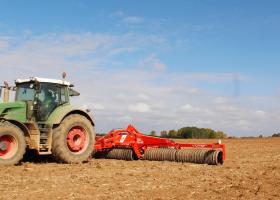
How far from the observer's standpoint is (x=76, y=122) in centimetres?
1175

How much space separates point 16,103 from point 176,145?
4990 millimetres

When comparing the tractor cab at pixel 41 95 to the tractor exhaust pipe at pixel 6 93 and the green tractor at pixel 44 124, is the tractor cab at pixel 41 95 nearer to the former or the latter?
the green tractor at pixel 44 124

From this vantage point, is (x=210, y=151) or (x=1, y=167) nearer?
(x=1, y=167)

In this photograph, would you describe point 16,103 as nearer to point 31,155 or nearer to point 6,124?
point 6,124

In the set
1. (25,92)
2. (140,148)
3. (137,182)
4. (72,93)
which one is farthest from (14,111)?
(137,182)

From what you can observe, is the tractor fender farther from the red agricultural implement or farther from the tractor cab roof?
the red agricultural implement

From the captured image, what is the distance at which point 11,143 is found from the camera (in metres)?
10.4

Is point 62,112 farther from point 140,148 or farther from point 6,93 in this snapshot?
point 140,148

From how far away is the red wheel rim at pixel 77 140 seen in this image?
11695 mm

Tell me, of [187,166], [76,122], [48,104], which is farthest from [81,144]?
[187,166]

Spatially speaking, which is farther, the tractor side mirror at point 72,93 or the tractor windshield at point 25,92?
the tractor side mirror at point 72,93

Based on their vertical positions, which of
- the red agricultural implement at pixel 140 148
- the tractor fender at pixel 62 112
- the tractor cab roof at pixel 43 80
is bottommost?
the red agricultural implement at pixel 140 148

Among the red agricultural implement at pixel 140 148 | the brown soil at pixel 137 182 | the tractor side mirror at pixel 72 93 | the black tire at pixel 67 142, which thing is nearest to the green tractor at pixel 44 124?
the black tire at pixel 67 142

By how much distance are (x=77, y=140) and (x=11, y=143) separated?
2.02 meters
